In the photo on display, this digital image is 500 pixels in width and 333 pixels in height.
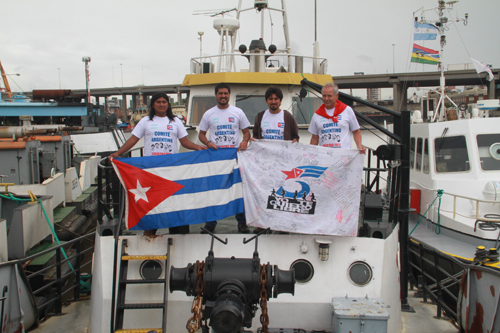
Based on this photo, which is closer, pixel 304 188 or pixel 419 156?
pixel 304 188

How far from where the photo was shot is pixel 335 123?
5.04m

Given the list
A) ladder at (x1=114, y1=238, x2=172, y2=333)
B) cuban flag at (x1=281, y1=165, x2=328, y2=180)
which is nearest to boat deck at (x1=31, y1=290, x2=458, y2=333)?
ladder at (x1=114, y1=238, x2=172, y2=333)

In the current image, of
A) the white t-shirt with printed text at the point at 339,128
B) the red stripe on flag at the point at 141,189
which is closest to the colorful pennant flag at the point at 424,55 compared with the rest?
the white t-shirt with printed text at the point at 339,128

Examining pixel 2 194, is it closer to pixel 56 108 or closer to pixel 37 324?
pixel 37 324

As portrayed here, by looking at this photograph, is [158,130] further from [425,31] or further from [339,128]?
[425,31]

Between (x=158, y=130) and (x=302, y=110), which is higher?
(x=302, y=110)

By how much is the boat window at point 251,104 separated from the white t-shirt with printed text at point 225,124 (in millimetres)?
2322

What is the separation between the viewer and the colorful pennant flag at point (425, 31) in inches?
490

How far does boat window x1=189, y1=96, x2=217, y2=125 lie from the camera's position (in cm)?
800

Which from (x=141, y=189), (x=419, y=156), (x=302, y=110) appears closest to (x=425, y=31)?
(x=419, y=156)

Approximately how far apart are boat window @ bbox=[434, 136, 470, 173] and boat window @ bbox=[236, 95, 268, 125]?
4891mm

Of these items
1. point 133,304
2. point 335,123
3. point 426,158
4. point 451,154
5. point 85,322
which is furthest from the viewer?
point 426,158

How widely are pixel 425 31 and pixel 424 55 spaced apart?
0.76m

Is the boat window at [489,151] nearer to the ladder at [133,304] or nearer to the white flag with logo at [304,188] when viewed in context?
the white flag with logo at [304,188]
